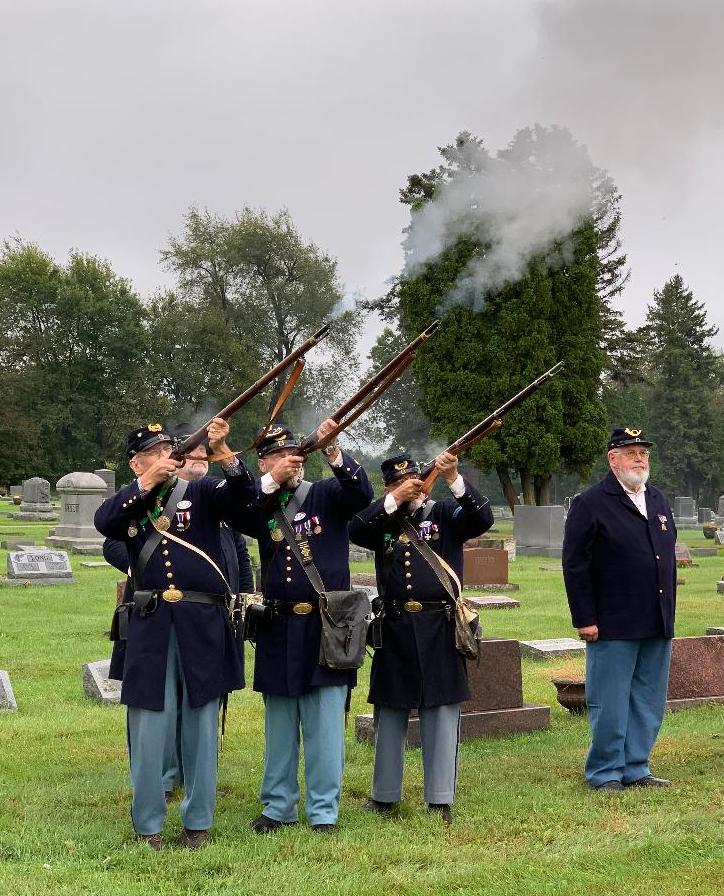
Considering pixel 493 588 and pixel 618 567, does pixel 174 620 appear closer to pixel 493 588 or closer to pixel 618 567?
pixel 618 567

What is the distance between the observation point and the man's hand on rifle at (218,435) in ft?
18.6

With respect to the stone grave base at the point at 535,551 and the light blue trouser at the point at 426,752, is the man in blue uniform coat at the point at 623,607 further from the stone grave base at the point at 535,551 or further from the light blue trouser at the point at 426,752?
the stone grave base at the point at 535,551

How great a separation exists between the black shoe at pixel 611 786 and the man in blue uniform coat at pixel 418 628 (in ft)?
3.33

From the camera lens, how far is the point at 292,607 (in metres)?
6.16

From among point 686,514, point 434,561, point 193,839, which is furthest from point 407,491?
point 686,514

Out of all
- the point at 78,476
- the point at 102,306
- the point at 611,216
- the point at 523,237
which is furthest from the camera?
the point at 102,306

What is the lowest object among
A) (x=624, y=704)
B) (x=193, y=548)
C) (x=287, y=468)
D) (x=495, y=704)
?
(x=495, y=704)

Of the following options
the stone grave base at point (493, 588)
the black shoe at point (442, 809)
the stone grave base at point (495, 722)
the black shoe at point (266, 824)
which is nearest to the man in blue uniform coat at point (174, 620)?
the black shoe at point (266, 824)

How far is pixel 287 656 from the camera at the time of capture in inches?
239

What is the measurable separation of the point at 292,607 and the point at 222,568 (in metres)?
0.44

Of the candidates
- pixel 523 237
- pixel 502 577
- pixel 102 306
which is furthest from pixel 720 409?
pixel 502 577

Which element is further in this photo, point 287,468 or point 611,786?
point 611,786

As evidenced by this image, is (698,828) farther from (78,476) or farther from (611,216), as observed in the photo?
(611,216)

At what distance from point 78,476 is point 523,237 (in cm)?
1289
